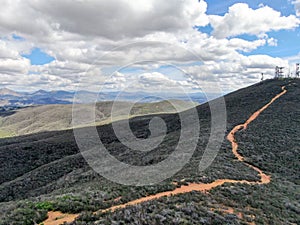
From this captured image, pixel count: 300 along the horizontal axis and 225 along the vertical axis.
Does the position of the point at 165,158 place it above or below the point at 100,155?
above

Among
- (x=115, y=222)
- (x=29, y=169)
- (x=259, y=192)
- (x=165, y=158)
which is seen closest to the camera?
(x=115, y=222)

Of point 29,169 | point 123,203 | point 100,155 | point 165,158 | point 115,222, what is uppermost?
point 115,222

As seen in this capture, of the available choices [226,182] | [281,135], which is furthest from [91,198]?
[281,135]

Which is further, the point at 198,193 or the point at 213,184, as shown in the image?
the point at 213,184

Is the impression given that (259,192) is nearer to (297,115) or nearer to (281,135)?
(281,135)

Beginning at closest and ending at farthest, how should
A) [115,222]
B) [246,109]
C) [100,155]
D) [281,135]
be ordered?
1. [115,222]
2. [281,135]
3. [100,155]
4. [246,109]

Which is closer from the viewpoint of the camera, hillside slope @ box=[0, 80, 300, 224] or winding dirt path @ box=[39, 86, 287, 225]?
hillside slope @ box=[0, 80, 300, 224]

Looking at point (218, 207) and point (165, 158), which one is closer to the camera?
point (218, 207)

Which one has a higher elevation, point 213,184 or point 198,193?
point 198,193

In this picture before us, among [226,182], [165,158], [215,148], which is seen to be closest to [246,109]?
[215,148]

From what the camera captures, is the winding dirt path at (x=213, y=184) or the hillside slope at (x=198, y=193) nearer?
the hillside slope at (x=198, y=193)
